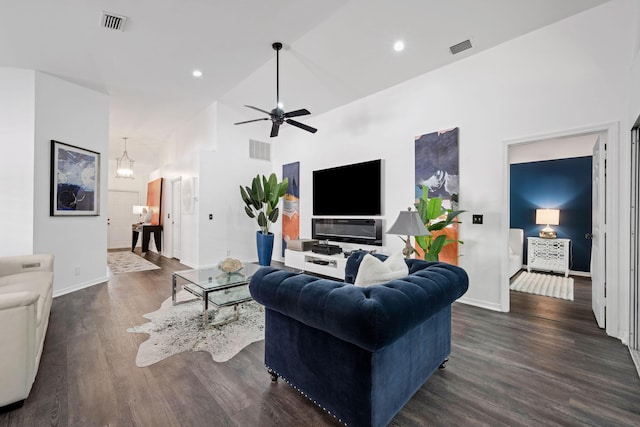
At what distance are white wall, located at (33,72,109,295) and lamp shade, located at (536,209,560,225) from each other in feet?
26.0

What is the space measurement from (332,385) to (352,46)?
3.67 m

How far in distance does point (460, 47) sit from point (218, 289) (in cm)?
393

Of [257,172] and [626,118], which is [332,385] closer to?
[626,118]

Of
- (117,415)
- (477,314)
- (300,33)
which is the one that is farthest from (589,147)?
(117,415)

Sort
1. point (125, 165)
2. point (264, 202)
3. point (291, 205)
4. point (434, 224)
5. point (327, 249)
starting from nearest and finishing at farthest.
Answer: point (434, 224)
point (327, 249)
point (264, 202)
point (291, 205)
point (125, 165)

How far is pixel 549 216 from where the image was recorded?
546cm

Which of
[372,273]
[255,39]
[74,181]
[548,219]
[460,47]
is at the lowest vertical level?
[372,273]

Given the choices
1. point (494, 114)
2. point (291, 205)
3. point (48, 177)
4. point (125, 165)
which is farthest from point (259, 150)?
point (125, 165)

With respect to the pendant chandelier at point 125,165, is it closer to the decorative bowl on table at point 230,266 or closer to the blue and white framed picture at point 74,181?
the blue and white framed picture at point 74,181

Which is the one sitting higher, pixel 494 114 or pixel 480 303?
pixel 494 114

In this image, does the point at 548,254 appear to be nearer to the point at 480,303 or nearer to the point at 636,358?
the point at 480,303

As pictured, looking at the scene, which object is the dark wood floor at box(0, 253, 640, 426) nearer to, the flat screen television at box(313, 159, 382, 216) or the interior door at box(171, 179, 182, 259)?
the flat screen television at box(313, 159, 382, 216)

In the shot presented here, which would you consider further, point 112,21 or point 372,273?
point 112,21

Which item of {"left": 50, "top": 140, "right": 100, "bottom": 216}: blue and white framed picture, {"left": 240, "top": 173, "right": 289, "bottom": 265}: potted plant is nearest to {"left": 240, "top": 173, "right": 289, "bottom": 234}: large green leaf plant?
{"left": 240, "top": 173, "right": 289, "bottom": 265}: potted plant
